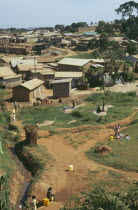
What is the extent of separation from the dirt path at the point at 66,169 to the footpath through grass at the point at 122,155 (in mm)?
459

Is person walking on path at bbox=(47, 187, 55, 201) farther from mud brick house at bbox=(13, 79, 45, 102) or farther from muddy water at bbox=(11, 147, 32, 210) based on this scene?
mud brick house at bbox=(13, 79, 45, 102)

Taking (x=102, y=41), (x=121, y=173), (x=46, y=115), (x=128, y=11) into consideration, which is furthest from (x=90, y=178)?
(x=128, y=11)

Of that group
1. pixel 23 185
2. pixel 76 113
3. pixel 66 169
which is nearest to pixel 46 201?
pixel 23 185

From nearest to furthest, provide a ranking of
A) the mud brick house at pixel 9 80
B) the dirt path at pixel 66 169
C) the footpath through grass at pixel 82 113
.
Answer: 1. the dirt path at pixel 66 169
2. the footpath through grass at pixel 82 113
3. the mud brick house at pixel 9 80

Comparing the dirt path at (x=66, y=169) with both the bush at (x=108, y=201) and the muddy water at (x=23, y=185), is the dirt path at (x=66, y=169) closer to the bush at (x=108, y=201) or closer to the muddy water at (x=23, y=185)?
the muddy water at (x=23, y=185)

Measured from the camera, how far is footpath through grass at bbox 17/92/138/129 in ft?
91.8

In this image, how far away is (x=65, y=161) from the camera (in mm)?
20469

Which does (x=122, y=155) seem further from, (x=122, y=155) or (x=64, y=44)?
(x=64, y=44)

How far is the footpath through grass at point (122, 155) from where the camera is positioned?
62.4 feet

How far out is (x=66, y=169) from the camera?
19.3 m

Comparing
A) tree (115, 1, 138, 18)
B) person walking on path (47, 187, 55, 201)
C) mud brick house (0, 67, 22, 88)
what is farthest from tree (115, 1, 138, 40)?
person walking on path (47, 187, 55, 201)

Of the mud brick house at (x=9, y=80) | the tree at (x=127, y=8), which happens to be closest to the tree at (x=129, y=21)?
the tree at (x=127, y=8)

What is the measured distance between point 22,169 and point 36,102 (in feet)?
47.1

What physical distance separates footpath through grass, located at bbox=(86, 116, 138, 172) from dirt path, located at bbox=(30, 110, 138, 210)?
459mm
